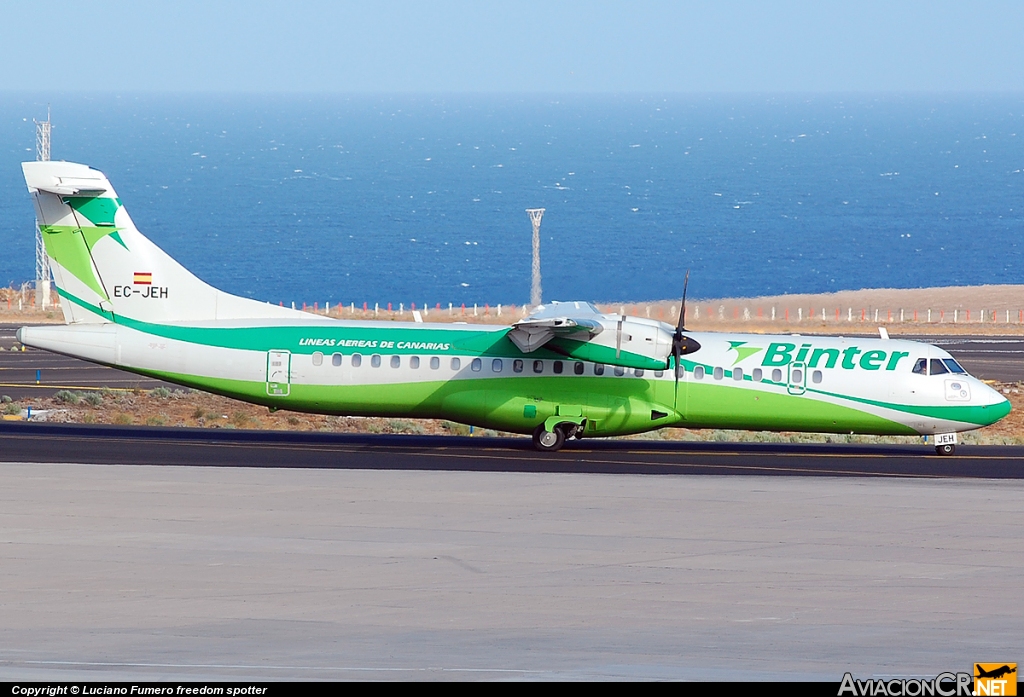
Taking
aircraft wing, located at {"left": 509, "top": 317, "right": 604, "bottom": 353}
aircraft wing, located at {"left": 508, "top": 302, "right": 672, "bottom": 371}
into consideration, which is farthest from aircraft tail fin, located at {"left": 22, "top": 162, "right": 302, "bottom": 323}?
aircraft wing, located at {"left": 508, "top": 302, "right": 672, "bottom": 371}

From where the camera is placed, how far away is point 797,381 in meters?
30.4

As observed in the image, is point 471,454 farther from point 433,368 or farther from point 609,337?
point 609,337

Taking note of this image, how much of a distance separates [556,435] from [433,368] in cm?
326

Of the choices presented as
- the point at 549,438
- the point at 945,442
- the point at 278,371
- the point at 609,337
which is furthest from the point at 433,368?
the point at 945,442

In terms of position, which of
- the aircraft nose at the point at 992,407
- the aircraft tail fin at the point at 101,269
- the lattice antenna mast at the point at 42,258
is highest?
the lattice antenna mast at the point at 42,258

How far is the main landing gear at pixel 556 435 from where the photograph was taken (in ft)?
100

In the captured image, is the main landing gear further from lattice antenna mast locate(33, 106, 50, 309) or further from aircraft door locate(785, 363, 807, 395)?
lattice antenna mast locate(33, 106, 50, 309)

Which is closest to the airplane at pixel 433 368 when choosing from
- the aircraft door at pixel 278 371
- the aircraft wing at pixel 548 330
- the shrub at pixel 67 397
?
the aircraft door at pixel 278 371

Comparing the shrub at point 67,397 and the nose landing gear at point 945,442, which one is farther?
the shrub at point 67,397

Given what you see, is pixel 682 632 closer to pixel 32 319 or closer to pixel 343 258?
pixel 32 319

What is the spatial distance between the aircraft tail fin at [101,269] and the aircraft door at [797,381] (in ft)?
42.3

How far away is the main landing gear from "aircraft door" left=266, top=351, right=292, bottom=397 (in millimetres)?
5870

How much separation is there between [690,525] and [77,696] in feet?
42.8

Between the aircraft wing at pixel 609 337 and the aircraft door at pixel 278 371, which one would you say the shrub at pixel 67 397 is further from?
the aircraft wing at pixel 609 337
